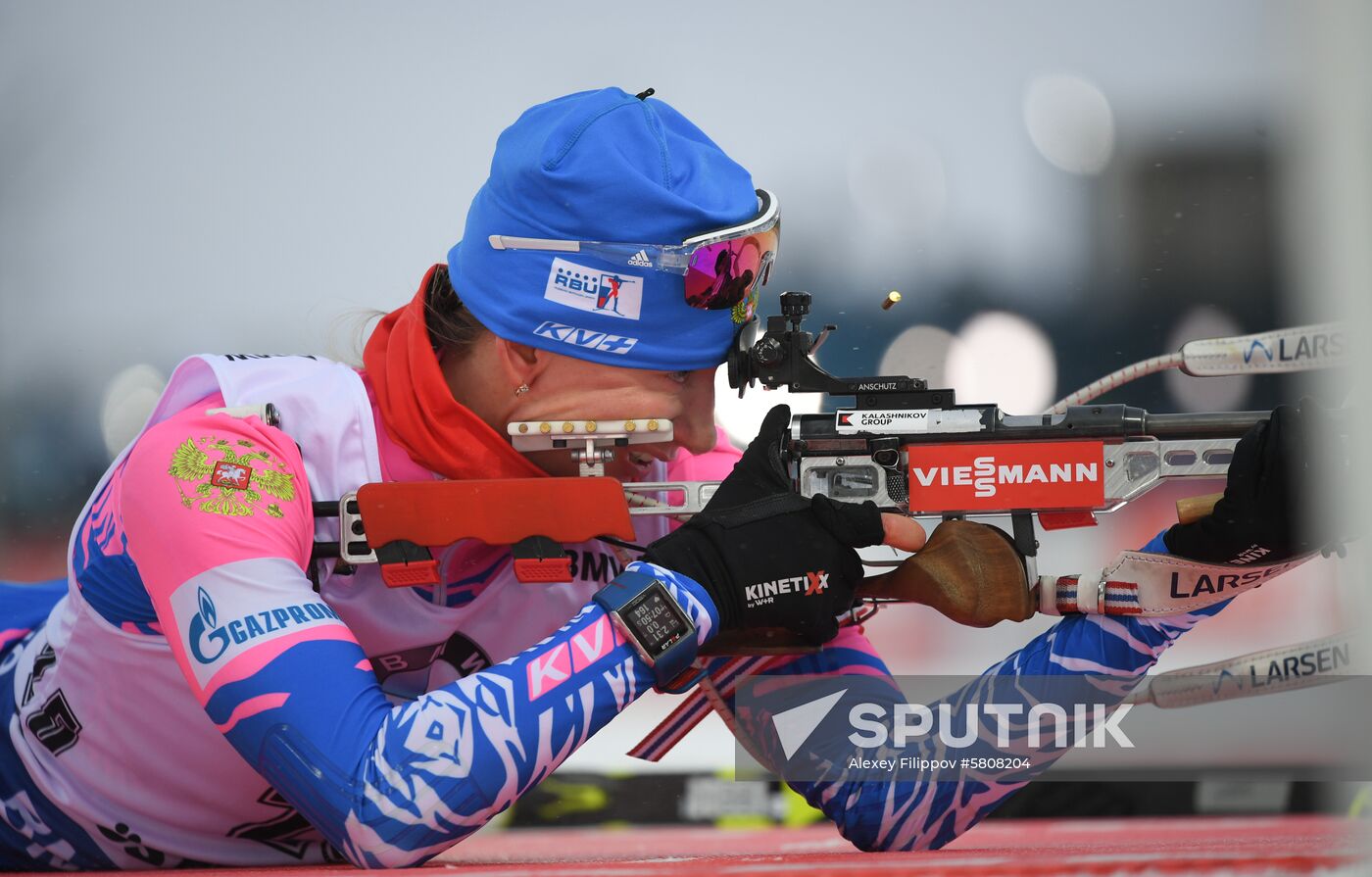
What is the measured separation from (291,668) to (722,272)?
56 cm

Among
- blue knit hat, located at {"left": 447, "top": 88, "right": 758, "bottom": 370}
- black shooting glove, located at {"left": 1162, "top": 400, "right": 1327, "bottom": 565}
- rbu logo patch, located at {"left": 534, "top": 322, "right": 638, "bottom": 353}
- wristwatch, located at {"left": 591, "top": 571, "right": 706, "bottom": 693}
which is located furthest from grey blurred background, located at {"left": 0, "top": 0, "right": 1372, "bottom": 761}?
wristwatch, located at {"left": 591, "top": 571, "right": 706, "bottom": 693}

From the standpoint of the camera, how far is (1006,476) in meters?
1.16

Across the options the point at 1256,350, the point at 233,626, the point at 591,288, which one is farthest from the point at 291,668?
the point at 1256,350

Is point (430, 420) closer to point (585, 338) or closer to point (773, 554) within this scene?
point (585, 338)

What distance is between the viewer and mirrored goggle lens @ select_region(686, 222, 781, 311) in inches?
48.3

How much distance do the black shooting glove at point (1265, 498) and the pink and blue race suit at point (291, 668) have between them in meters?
0.16

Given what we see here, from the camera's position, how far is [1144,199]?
187 centimetres

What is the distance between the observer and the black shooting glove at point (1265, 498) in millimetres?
992

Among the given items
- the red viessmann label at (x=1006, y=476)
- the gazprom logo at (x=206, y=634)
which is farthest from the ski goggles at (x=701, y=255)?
the gazprom logo at (x=206, y=634)

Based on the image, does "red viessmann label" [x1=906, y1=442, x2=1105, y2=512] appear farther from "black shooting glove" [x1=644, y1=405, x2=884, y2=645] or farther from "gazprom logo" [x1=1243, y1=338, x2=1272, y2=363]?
"gazprom logo" [x1=1243, y1=338, x2=1272, y2=363]

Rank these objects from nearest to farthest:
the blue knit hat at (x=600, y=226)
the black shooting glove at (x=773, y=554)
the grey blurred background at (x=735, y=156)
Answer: the black shooting glove at (x=773, y=554), the blue knit hat at (x=600, y=226), the grey blurred background at (x=735, y=156)

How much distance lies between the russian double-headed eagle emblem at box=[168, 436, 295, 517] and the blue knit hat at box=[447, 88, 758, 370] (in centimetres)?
28

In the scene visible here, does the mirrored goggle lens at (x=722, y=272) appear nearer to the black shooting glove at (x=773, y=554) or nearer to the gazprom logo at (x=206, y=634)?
the black shooting glove at (x=773, y=554)

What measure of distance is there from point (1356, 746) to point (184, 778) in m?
1.05
